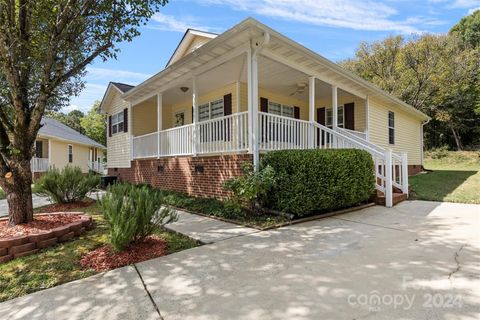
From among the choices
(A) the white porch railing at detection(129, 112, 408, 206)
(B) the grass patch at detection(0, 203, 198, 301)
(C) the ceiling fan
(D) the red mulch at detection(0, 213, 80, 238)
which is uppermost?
(C) the ceiling fan

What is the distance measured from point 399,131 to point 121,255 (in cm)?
1498

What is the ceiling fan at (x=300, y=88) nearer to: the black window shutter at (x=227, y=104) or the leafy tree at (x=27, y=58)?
the black window shutter at (x=227, y=104)

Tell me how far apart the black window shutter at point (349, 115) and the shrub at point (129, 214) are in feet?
32.2

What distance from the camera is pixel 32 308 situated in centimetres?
289

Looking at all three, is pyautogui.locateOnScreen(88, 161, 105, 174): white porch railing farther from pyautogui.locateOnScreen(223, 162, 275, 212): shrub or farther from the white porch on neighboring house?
pyautogui.locateOnScreen(223, 162, 275, 212): shrub

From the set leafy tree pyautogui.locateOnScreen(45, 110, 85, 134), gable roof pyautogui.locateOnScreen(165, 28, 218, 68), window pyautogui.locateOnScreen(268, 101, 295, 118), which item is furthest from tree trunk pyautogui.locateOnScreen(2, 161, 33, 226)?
leafy tree pyautogui.locateOnScreen(45, 110, 85, 134)

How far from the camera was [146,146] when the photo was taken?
12.0m

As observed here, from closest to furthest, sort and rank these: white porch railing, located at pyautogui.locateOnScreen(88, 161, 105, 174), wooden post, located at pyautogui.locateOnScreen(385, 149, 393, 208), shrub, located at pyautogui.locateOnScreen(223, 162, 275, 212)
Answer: shrub, located at pyautogui.locateOnScreen(223, 162, 275, 212)
wooden post, located at pyautogui.locateOnScreen(385, 149, 393, 208)
white porch railing, located at pyautogui.locateOnScreen(88, 161, 105, 174)

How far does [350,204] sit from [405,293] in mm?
4676

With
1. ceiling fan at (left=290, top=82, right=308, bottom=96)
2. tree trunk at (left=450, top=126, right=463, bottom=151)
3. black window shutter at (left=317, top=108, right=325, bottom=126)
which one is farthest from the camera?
tree trunk at (left=450, top=126, right=463, bottom=151)

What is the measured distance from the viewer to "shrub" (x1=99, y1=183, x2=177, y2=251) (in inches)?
161

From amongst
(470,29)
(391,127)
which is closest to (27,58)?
(391,127)

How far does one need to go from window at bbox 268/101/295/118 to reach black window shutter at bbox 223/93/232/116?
6.08 feet

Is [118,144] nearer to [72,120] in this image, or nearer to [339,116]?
[339,116]
